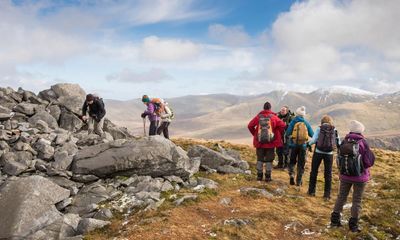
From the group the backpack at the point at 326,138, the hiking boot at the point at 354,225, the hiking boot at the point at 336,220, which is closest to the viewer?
the hiking boot at the point at 354,225

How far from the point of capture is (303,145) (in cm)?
1891

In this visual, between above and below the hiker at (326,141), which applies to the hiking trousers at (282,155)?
below

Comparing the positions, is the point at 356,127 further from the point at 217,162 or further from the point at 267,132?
the point at 217,162

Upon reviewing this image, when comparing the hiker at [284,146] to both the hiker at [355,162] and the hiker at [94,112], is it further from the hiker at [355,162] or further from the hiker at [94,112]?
the hiker at [94,112]

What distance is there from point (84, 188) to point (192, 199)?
5.75 metres

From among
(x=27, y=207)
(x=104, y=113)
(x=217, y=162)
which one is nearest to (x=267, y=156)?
(x=217, y=162)

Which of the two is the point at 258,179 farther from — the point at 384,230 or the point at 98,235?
the point at 98,235

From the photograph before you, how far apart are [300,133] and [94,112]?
48.1 ft

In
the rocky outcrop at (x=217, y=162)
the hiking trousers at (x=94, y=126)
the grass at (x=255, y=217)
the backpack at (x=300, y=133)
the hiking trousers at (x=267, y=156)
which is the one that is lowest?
the grass at (x=255, y=217)

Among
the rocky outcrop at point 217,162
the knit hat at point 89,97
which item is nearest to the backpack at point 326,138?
the rocky outcrop at point 217,162

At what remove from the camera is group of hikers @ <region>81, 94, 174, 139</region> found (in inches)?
1014

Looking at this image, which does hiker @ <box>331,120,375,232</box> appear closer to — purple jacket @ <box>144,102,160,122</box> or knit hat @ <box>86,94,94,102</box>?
purple jacket @ <box>144,102,160,122</box>

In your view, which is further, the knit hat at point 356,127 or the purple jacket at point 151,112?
the purple jacket at point 151,112

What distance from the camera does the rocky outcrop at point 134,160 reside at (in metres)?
18.8
